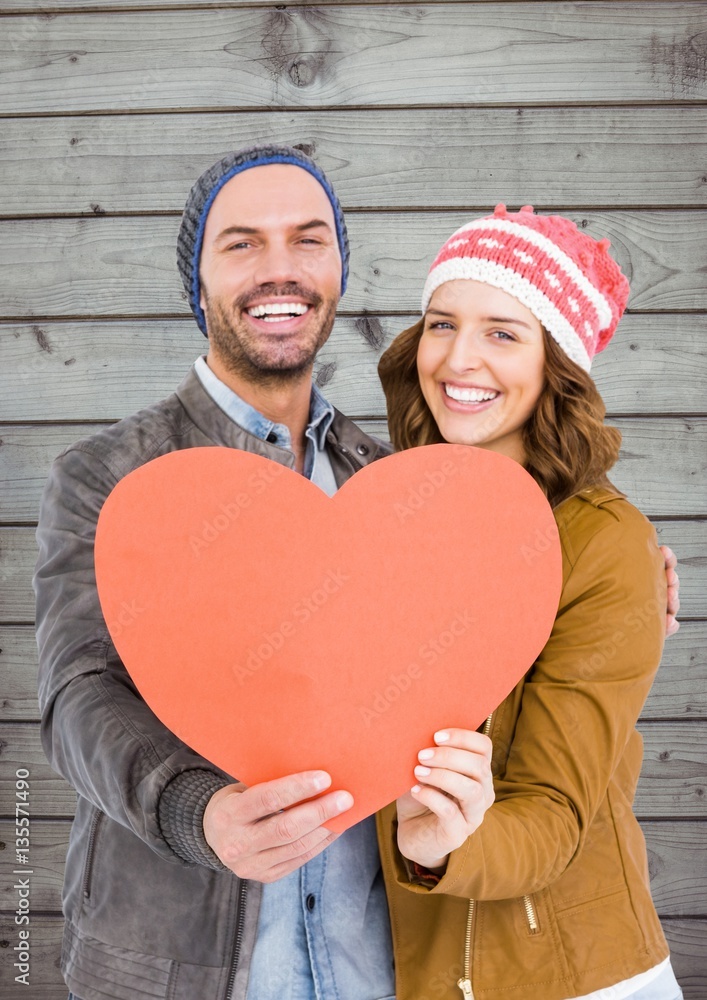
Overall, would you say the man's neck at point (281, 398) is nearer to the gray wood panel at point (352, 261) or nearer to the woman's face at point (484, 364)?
the woman's face at point (484, 364)

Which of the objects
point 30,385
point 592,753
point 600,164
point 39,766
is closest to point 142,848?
point 592,753

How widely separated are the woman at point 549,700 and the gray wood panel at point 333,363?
2.19 feet

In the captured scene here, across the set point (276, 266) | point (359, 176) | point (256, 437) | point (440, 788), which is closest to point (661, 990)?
point (440, 788)

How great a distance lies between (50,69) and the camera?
5.78 ft

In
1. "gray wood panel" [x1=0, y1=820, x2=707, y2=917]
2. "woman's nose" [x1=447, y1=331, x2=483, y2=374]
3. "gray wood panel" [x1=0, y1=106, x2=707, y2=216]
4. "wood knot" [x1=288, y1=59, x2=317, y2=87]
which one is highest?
"wood knot" [x1=288, y1=59, x2=317, y2=87]

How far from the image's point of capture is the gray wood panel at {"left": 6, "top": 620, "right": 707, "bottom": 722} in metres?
1.78

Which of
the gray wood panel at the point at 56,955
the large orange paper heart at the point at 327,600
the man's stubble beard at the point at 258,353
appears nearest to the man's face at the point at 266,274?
the man's stubble beard at the point at 258,353

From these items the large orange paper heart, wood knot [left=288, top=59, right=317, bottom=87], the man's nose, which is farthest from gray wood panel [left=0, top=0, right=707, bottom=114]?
the large orange paper heart

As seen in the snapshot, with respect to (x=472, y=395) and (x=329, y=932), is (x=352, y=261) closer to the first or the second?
(x=472, y=395)

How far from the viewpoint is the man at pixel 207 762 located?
2.77 ft

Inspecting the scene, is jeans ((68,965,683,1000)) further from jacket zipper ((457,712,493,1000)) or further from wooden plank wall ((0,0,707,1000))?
wooden plank wall ((0,0,707,1000))

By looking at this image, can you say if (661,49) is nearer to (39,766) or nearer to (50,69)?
(50,69)

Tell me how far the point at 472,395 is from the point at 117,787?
1.89ft

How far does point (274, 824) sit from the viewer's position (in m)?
0.72
